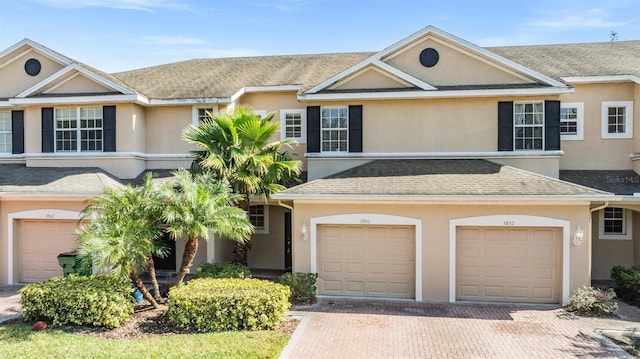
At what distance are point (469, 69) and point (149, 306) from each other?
13061 mm

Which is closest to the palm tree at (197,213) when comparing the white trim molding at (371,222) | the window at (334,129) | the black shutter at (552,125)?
the white trim molding at (371,222)

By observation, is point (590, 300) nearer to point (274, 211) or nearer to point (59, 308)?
point (274, 211)

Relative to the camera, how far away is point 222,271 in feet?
41.2

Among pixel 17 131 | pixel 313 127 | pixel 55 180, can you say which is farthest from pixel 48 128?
pixel 313 127

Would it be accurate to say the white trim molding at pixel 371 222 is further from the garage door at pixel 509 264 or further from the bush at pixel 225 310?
the bush at pixel 225 310

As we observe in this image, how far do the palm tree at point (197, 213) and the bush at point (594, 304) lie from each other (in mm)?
9169

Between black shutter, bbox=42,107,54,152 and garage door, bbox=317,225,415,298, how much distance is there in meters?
11.6

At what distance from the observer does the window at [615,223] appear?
1521 cm

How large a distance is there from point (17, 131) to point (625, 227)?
2396cm

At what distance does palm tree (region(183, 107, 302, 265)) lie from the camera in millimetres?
12570

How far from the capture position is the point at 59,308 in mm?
10055

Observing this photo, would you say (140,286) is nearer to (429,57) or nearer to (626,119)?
(429,57)

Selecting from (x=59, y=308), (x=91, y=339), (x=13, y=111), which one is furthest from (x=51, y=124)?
(x=91, y=339)

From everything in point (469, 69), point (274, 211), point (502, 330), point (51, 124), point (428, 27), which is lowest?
point (502, 330)
